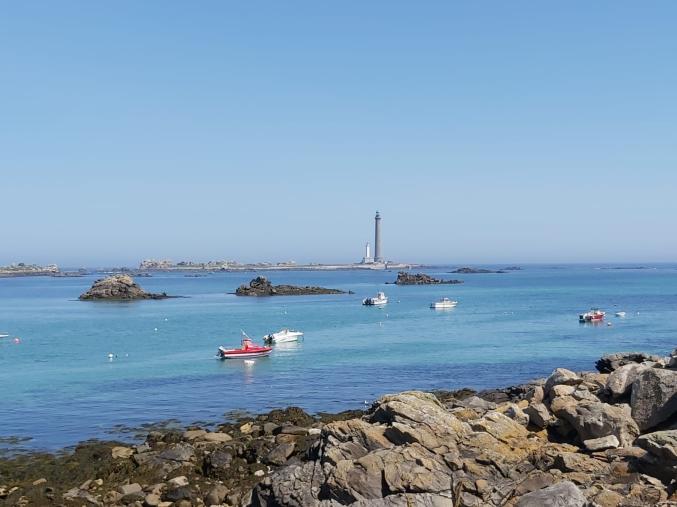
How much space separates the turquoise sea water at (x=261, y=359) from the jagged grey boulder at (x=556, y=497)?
20455 mm

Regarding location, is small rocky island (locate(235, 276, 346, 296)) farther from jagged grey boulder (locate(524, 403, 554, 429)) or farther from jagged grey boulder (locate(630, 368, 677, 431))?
jagged grey boulder (locate(630, 368, 677, 431))

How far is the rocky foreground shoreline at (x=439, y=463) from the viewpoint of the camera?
15.4m

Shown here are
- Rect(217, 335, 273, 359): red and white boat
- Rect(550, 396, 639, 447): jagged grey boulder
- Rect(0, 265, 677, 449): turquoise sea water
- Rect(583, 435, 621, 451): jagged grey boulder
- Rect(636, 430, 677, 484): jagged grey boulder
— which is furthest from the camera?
Rect(217, 335, 273, 359): red and white boat

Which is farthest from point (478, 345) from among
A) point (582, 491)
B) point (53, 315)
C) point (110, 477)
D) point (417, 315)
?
point (53, 315)

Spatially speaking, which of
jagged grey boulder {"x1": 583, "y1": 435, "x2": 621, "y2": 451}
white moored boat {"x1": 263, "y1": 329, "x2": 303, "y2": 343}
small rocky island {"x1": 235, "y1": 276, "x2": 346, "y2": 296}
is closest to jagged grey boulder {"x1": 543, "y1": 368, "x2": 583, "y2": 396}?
jagged grey boulder {"x1": 583, "y1": 435, "x2": 621, "y2": 451}

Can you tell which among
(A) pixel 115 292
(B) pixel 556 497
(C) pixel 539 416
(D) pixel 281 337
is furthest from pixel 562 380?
(A) pixel 115 292

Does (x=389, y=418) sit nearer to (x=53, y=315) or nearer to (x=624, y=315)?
(x=624, y=315)

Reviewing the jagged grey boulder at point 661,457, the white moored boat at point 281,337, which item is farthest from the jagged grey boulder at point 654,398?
the white moored boat at point 281,337

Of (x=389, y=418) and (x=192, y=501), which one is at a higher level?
(x=389, y=418)

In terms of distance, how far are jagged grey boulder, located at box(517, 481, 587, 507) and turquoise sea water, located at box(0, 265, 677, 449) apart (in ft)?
67.1

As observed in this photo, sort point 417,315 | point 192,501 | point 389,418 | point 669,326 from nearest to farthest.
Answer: point 389,418, point 192,501, point 669,326, point 417,315

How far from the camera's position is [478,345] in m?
61.6

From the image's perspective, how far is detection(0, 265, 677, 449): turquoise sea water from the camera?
1431 inches

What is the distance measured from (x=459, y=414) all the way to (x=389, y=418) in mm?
4716
